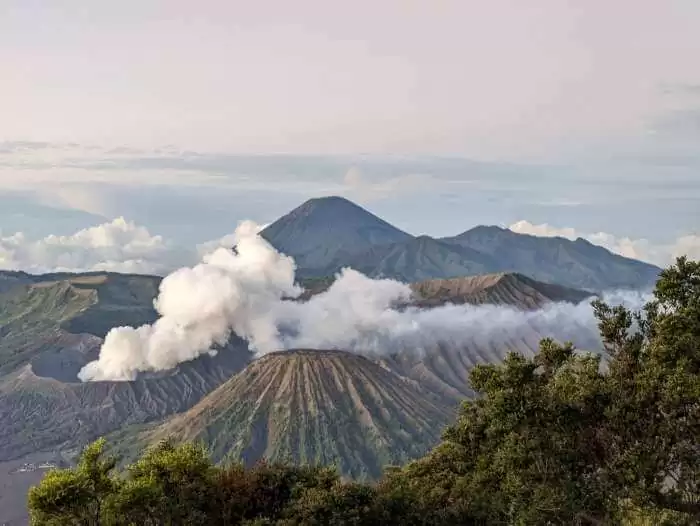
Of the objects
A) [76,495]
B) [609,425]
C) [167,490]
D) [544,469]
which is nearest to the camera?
[76,495]

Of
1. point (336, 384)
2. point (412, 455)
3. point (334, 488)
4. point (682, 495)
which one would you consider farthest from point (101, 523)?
point (336, 384)

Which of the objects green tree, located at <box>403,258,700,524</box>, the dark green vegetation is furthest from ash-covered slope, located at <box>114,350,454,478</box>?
green tree, located at <box>403,258,700,524</box>

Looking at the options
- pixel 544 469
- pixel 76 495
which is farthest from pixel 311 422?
pixel 76 495

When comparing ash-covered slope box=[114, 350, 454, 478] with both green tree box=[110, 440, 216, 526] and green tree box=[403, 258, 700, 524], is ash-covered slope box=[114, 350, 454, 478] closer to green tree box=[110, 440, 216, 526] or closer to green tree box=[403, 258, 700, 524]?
green tree box=[403, 258, 700, 524]

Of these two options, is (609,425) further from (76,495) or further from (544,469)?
(76,495)

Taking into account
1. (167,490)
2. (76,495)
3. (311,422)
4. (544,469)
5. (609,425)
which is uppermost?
(609,425)

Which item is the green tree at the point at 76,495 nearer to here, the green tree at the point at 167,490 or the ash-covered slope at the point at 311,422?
the green tree at the point at 167,490
